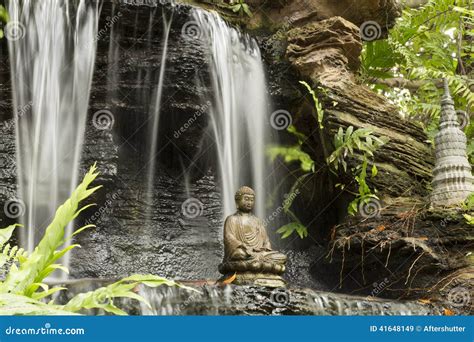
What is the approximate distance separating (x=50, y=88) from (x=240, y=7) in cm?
338

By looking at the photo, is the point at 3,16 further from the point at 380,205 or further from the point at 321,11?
the point at 380,205

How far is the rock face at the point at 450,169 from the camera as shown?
7480 millimetres

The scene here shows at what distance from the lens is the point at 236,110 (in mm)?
8820

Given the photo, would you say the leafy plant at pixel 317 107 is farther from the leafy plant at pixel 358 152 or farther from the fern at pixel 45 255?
the fern at pixel 45 255

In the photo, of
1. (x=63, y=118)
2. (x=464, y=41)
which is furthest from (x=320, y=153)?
(x=464, y=41)

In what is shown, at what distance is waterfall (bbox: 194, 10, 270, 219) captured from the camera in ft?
28.6

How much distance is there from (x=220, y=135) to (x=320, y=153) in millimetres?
1468

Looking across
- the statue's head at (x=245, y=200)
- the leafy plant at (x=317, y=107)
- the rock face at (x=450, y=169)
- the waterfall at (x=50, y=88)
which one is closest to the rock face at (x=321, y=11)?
the leafy plant at (x=317, y=107)

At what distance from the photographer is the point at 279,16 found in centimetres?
1001

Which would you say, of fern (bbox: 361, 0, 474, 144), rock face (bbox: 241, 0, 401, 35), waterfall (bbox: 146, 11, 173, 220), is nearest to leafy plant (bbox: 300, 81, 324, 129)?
rock face (bbox: 241, 0, 401, 35)

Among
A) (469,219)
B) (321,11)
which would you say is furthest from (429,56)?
(469,219)

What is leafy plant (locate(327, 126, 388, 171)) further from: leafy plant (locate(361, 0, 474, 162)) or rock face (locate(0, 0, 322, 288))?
leafy plant (locate(361, 0, 474, 162))

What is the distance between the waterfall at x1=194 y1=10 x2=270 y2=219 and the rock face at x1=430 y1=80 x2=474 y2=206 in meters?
2.43

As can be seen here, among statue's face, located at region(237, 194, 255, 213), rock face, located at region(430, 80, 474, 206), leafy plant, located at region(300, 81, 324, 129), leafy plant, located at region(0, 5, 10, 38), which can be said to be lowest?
statue's face, located at region(237, 194, 255, 213)
